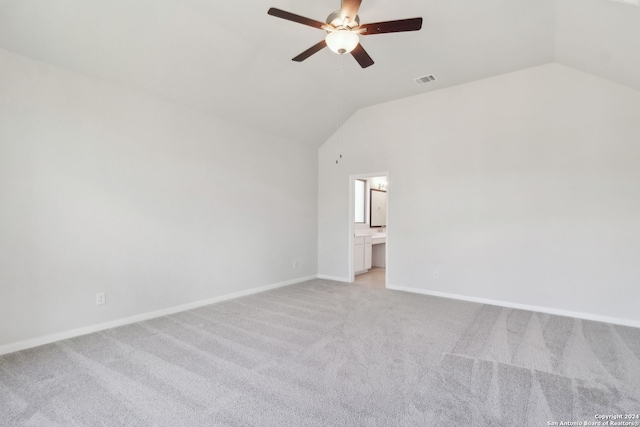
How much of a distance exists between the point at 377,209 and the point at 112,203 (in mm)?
5887

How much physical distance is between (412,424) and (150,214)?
3.52 meters

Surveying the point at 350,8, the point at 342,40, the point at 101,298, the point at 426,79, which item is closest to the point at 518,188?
the point at 426,79

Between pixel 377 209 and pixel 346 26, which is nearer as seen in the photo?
pixel 346 26

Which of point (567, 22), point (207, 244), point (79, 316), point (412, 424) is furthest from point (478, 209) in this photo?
point (79, 316)

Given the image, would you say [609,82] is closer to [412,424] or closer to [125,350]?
[412,424]

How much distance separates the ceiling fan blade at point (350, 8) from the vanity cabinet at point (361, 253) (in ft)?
14.0

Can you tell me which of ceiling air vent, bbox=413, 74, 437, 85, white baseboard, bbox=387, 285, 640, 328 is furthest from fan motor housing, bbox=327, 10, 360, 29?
white baseboard, bbox=387, 285, 640, 328

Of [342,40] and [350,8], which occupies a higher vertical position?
[350,8]

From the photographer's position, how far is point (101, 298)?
3320mm

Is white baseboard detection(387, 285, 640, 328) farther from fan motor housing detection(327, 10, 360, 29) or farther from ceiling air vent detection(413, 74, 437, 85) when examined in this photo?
fan motor housing detection(327, 10, 360, 29)

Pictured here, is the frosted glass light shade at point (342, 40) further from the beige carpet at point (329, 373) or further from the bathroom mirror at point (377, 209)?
the bathroom mirror at point (377, 209)

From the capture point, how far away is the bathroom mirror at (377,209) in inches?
299

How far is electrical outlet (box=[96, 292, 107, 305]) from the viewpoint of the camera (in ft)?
10.8

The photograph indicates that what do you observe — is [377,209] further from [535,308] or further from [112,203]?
[112,203]
